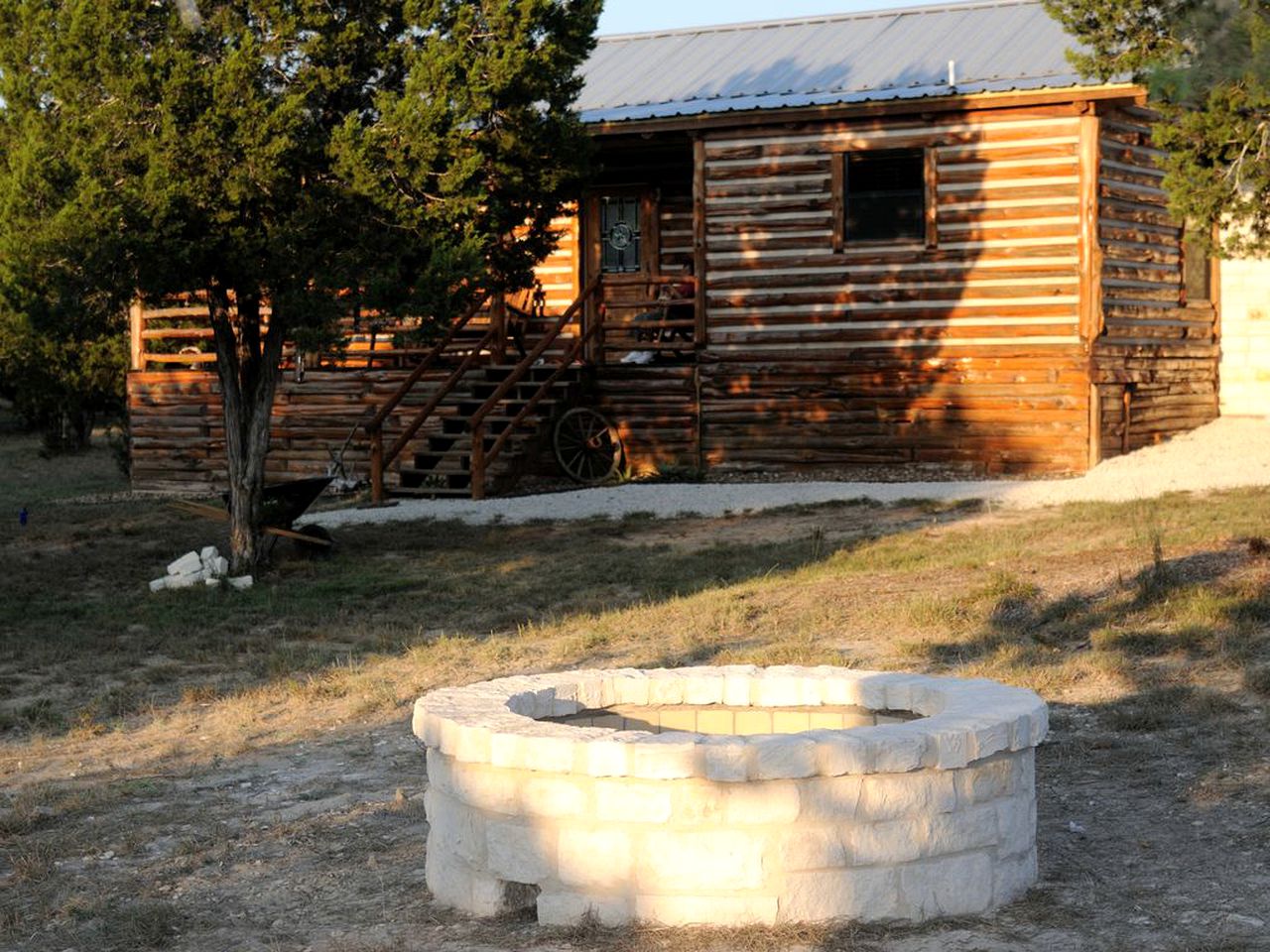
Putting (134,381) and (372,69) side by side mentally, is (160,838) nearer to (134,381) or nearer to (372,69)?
(372,69)

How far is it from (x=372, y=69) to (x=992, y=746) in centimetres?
1007

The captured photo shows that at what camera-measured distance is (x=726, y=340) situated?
20281mm

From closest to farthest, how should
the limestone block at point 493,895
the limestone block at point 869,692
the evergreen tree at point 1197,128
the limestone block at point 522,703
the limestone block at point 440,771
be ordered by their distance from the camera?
1. the limestone block at point 493,895
2. the limestone block at point 440,771
3. the limestone block at point 522,703
4. the limestone block at point 869,692
5. the evergreen tree at point 1197,128

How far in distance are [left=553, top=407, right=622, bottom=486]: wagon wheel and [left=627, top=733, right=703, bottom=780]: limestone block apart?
14543mm

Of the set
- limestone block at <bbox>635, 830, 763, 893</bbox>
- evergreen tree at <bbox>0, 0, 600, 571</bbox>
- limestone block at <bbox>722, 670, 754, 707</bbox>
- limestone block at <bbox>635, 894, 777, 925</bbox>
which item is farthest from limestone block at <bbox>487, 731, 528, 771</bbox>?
evergreen tree at <bbox>0, 0, 600, 571</bbox>

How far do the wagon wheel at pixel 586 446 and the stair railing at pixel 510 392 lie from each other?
587 mm

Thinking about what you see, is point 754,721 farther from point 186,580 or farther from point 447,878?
point 186,580

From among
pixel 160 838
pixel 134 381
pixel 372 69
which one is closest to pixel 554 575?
pixel 372 69

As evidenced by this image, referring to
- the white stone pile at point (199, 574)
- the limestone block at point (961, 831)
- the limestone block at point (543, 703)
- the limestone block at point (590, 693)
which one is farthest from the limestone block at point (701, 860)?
the white stone pile at point (199, 574)

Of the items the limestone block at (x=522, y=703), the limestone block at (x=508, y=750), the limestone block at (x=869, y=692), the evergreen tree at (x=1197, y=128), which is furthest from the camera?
the evergreen tree at (x=1197, y=128)

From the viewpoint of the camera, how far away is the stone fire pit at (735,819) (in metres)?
5.61

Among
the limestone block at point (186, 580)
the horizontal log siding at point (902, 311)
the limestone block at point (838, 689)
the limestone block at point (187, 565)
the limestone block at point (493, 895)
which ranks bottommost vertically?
the limestone block at point (493, 895)

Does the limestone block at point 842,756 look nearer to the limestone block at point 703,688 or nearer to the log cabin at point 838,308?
the limestone block at point 703,688

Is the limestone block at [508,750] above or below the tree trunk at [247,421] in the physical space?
below
